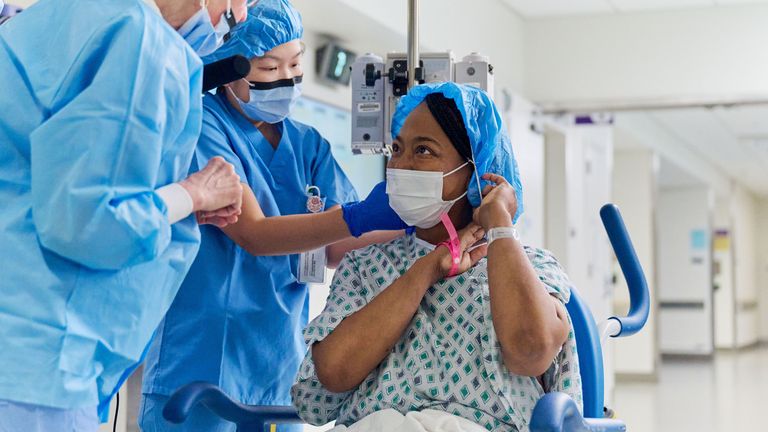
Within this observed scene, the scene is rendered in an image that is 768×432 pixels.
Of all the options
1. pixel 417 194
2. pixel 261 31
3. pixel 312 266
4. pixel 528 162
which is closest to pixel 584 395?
pixel 417 194

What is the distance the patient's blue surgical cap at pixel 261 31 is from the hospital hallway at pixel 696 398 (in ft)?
16.3

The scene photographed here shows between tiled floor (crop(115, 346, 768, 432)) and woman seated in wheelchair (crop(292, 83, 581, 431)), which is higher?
woman seated in wheelchair (crop(292, 83, 581, 431))

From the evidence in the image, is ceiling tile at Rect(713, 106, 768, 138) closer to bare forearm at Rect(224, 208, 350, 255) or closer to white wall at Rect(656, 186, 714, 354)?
white wall at Rect(656, 186, 714, 354)

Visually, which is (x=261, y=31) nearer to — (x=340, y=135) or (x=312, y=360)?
(x=312, y=360)

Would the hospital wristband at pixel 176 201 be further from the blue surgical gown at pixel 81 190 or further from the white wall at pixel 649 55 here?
the white wall at pixel 649 55

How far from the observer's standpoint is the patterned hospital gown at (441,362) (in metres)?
1.70

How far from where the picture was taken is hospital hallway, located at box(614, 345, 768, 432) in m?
6.66

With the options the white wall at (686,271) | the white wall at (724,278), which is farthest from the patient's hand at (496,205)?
the white wall at (724,278)

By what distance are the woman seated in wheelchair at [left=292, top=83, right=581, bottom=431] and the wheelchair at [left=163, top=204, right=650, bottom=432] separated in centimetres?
9

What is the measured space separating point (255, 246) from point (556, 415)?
79 centimetres

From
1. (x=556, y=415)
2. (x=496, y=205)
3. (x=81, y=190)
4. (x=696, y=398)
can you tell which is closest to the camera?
(x=81, y=190)

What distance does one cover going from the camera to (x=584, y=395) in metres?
1.91

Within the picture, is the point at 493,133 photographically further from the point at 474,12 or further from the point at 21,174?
the point at 474,12

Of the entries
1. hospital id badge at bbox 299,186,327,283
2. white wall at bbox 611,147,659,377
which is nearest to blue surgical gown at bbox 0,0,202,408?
hospital id badge at bbox 299,186,327,283
